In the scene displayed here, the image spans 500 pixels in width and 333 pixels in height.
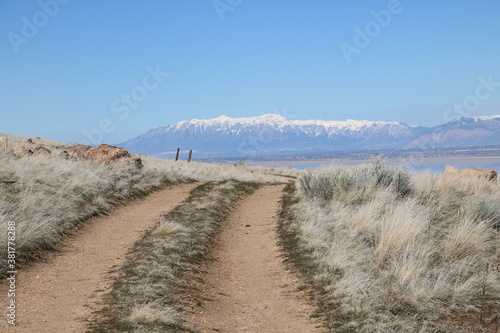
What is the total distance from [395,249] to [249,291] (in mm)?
3196

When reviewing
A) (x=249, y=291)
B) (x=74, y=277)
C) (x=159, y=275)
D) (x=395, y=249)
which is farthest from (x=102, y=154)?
(x=395, y=249)

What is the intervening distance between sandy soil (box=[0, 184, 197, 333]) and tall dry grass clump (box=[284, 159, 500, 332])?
4.05 meters

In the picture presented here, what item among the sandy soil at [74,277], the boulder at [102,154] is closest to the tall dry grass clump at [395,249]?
the sandy soil at [74,277]

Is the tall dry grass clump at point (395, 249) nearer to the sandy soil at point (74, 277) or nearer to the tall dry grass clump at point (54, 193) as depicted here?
the sandy soil at point (74, 277)

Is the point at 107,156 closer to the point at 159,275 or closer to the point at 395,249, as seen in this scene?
the point at 159,275

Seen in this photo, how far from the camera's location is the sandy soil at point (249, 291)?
6.48 m

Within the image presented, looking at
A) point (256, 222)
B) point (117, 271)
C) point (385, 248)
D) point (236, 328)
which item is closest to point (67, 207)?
point (117, 271)

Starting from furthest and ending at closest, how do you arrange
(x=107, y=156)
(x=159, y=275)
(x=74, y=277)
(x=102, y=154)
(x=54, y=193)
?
(x=102, y=154)
(x=107, y=156)
(x=54, y=193)
(x=74, y=277)
(x=159, y=275)

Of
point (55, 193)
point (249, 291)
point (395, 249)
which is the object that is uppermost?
point (55, 193)

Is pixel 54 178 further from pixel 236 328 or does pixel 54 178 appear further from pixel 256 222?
pixel 236 328

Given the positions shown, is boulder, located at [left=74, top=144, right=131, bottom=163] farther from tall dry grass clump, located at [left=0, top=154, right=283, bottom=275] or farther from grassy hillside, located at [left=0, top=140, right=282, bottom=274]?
tall dry grass clump, located at [left=0, top=154, right=283, bottom=275]

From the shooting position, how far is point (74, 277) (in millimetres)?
8125

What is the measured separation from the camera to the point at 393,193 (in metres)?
14.0

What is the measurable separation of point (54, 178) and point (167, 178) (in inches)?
319
